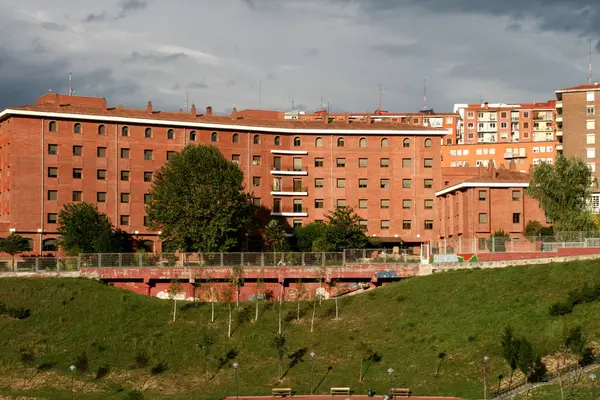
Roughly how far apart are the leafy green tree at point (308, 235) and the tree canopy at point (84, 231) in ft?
60.2

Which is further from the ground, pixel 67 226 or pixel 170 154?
pixel 170 154

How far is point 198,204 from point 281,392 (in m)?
37.6

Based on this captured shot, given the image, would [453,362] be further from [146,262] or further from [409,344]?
[146,262]

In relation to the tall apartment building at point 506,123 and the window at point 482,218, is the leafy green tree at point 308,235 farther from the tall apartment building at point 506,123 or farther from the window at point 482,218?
the tall apartment building at point 506,123

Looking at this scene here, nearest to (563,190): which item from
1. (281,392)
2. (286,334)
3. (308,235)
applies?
(308,235)

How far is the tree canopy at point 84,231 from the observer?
91688mm

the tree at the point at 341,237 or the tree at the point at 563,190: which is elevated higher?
the tree at the point at 563,190

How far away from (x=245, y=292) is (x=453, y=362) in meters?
25.1

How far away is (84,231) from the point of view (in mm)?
93625

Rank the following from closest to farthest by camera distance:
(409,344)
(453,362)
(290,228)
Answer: (453,362), (409,344), (290,228)

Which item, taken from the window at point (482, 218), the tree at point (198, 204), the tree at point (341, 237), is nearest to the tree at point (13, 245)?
the tree at point (198, 204)

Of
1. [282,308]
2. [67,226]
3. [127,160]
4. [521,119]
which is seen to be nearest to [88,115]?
[127,160]

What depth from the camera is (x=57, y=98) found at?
107m

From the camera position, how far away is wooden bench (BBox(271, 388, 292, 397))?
5522cm
